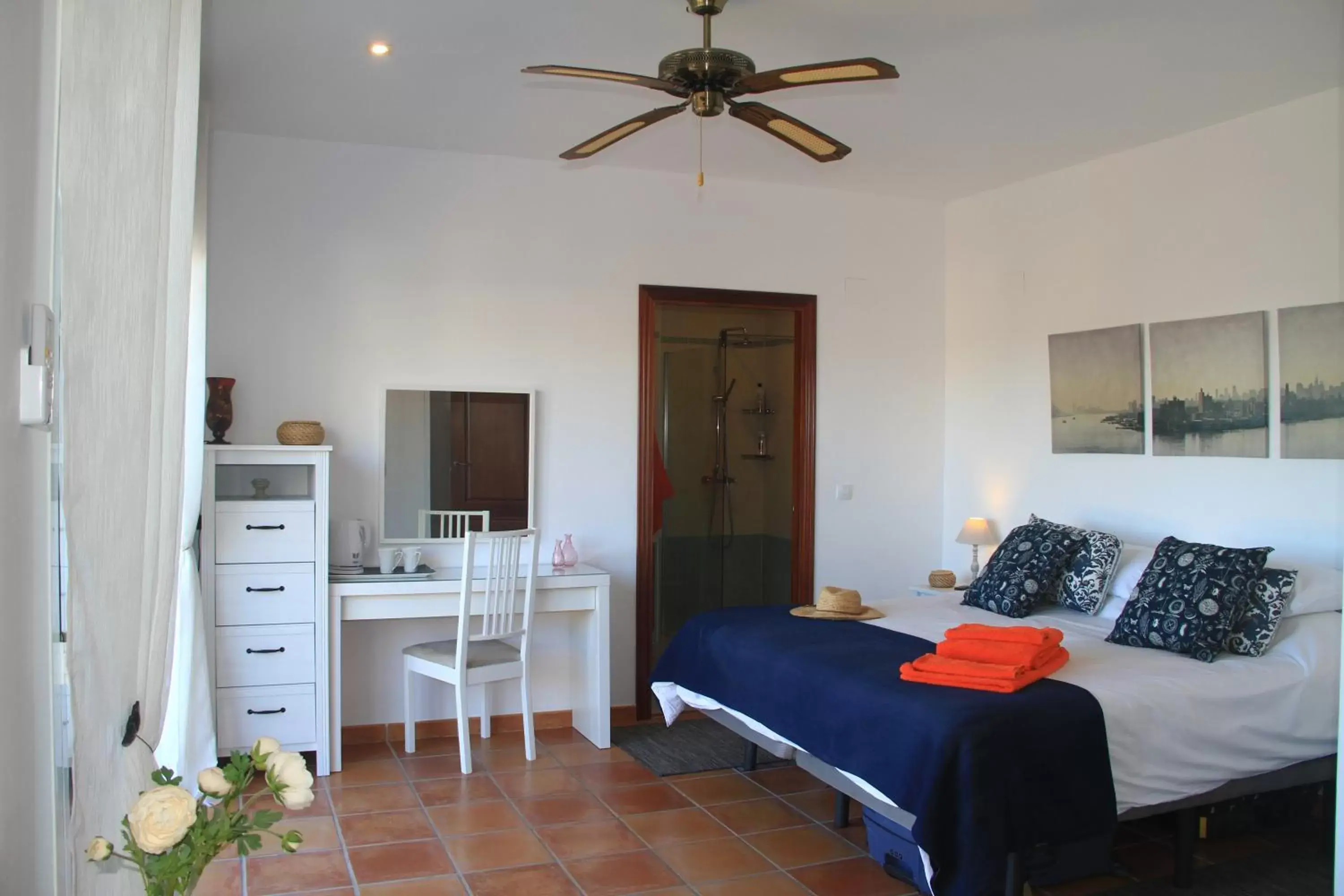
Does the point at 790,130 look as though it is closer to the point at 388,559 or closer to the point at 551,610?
the point at 551,610

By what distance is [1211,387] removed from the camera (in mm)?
4410

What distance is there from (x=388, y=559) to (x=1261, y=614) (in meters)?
3.42

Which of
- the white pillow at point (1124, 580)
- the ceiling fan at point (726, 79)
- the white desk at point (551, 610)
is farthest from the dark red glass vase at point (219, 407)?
the white pillow at point (1124, 580)

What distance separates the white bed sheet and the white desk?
3.66 feet

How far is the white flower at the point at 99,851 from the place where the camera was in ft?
3.78

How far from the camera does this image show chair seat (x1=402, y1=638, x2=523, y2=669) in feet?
15.0

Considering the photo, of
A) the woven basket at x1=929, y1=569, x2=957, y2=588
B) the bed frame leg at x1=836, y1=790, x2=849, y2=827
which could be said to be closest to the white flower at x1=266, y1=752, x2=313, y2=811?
the bed frame leg at x1=836, y1=790, x2=849, y2=827

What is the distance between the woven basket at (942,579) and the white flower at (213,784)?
4.56m

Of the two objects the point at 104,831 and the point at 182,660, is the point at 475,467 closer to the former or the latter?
the point at 182,660

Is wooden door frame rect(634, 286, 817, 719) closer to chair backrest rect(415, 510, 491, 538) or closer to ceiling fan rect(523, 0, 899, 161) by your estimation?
chair backrest rect(415, 510, 491, 538)

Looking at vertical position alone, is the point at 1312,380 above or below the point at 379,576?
above

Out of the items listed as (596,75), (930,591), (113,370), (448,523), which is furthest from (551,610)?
(113,370)

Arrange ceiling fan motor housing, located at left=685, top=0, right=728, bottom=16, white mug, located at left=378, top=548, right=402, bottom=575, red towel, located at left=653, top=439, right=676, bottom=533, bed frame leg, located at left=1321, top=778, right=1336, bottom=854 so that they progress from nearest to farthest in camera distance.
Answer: ceiling fan motor housing, located at left=685, top=0, right=728, bottom=16 < bed frame leg, located at left=1321, top=778, right=1336, bottom=854 < white mug, located at left=378, top=548, right=402, bottom=575 < red towel, located at left=653, top=439, right=676, bottom=533

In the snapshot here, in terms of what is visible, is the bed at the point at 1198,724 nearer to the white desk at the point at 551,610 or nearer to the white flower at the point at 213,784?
the white desk at the point at 551,610
